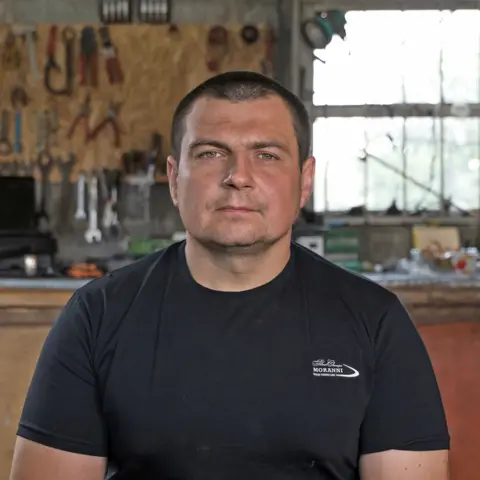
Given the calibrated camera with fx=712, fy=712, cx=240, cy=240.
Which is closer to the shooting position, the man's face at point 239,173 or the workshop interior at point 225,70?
the man's face at point 239,173

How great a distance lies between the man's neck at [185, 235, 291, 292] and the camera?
1104 mm

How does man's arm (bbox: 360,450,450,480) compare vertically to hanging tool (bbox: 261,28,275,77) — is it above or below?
below

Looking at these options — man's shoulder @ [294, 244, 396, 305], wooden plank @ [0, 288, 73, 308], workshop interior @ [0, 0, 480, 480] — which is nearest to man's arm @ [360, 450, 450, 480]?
man's shoulder @ [294, 244, 396, 305]

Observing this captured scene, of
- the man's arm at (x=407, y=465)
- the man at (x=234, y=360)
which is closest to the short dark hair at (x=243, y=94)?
the man at (x=234, y=360)

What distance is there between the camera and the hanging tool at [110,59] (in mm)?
3354

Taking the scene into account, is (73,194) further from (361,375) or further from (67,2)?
(361,375)

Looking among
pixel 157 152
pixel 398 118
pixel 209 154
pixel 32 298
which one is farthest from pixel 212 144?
pixel 398 118

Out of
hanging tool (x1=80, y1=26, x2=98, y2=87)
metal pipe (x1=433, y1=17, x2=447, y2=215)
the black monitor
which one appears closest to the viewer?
the black monitor

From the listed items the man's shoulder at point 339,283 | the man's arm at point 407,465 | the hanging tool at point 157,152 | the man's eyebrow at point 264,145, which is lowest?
the man's arm at point 407,465

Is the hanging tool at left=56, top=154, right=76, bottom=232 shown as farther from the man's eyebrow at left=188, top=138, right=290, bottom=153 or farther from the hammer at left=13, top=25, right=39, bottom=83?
the man's eyebrow at left=188, top=138, right=290, bottom=153

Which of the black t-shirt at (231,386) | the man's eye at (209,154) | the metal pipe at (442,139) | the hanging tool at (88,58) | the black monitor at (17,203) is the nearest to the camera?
the black t-shirt at (231,386)

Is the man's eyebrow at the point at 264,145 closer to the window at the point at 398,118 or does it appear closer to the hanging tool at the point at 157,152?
the hanging tool at the point at 157,152

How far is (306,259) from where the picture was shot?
1.19 meters

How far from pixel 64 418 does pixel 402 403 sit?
490mm
